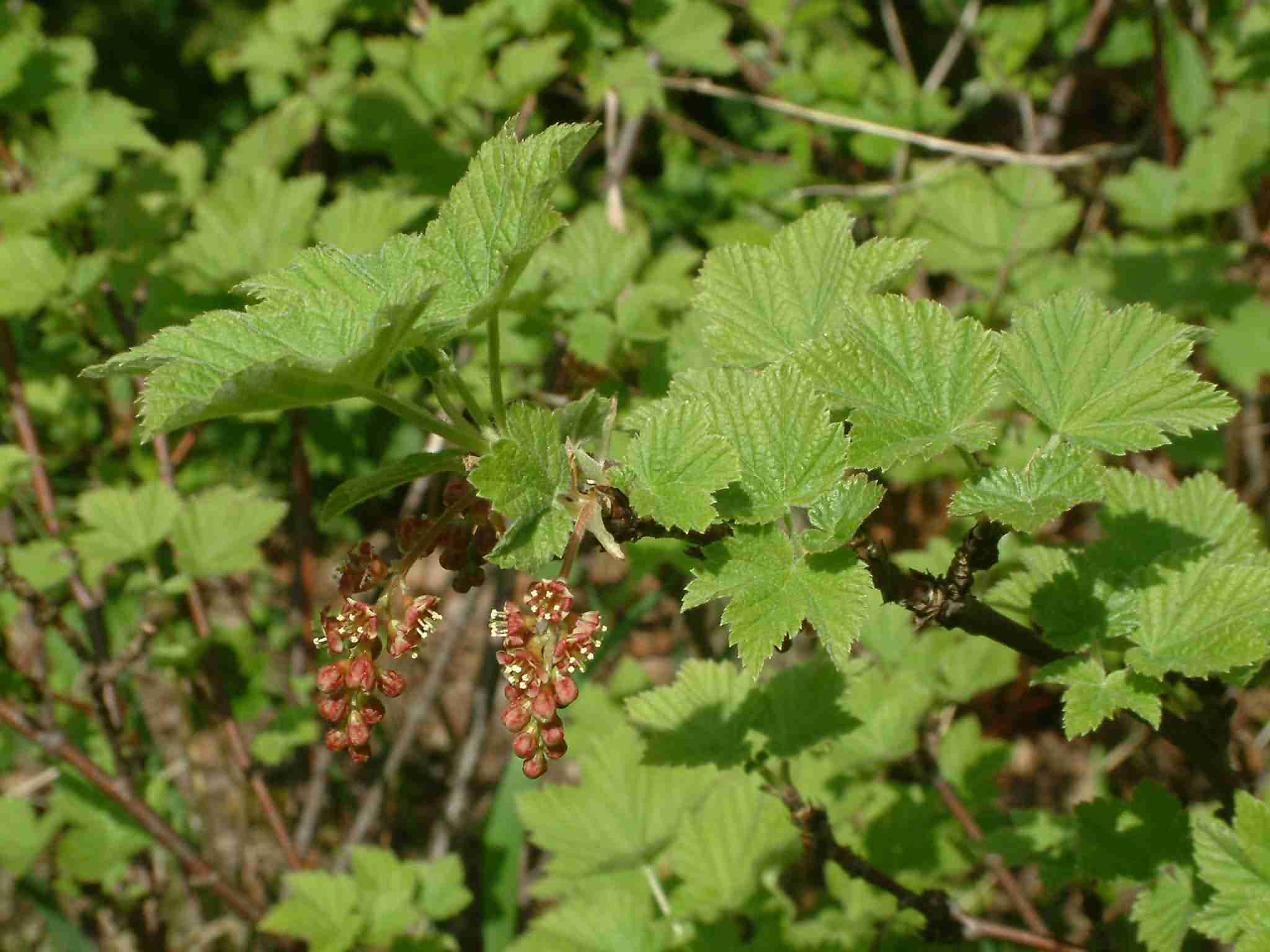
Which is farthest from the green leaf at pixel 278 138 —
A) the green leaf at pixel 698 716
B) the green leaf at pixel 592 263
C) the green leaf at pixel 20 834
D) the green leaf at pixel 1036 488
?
the green leaf at pixel 1036 488

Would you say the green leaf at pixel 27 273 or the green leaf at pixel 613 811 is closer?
the green leaf at pixel 613 811

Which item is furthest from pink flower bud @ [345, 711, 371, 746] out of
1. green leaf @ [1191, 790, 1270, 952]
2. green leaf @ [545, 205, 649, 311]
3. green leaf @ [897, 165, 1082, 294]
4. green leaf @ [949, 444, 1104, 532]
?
green leaf @ [897, 165, 1082, 294]

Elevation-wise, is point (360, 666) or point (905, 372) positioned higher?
point (905, 372)

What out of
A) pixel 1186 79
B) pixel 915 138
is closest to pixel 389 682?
pixel 915 138

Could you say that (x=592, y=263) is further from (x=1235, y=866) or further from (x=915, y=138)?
(x=1235, y=866)

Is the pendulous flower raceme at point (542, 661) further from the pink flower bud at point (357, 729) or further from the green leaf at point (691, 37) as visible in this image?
the green leaf at point (691, 37)

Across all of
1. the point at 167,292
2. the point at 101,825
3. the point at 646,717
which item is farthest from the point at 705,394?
the point at 101,825
